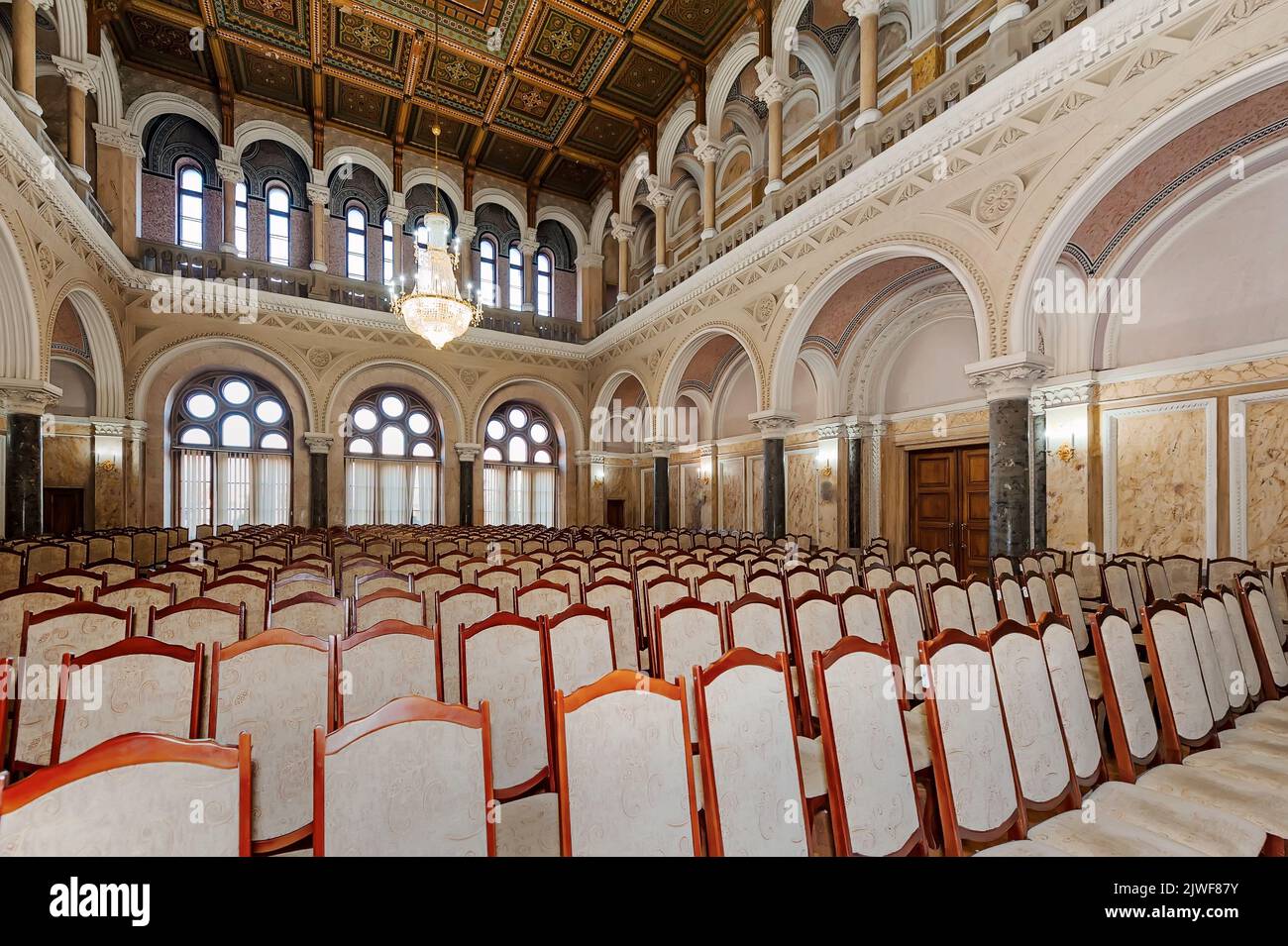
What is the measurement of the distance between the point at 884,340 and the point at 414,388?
1103cm

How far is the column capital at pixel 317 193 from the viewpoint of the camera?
13.9 meters

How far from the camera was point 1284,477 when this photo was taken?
6109mm

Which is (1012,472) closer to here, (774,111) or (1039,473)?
(1039,473)

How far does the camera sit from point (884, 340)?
10602mm

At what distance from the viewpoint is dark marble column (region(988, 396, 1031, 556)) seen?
632cm

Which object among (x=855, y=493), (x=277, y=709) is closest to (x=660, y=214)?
(x=855, y=493)

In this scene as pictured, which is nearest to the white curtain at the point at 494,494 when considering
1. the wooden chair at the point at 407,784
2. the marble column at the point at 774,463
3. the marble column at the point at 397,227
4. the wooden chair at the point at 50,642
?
the marble column at the point at 397,227

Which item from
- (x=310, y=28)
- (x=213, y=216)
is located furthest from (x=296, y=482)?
(x=310, y=28)

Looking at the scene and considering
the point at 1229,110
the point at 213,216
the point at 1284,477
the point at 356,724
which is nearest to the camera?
the point at 356,724

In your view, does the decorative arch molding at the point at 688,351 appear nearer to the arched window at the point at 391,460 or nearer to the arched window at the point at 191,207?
the arched window at the point at 391,460

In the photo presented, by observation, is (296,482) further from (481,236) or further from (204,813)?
(204,813)

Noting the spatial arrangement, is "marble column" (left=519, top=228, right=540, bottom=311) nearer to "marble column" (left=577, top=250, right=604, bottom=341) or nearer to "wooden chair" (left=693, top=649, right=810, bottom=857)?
"marble column" (left=577, top=250, right=604, bottom=341)

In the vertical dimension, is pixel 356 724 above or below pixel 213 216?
below
